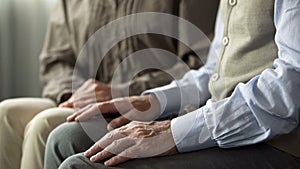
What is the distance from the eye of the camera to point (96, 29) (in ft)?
5.25

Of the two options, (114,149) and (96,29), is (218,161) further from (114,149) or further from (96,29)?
(96,29)

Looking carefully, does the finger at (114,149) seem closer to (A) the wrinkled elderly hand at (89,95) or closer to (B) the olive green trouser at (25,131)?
(B) the olive green trouser at (25,131)

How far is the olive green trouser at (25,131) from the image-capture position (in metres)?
1.31

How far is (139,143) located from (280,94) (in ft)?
0.86

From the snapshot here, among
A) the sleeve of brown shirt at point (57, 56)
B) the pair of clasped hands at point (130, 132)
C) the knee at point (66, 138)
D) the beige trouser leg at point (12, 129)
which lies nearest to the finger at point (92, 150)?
the pair of clasped hands at point (130, 132)

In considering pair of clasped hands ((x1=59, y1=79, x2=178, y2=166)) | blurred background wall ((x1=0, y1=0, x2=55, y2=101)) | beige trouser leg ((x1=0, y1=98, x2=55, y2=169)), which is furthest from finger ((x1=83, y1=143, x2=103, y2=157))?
blurred background wall ((x1=0, y1=0, x2=55, y2=101))

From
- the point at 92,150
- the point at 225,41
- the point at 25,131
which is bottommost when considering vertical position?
the point at 25,131

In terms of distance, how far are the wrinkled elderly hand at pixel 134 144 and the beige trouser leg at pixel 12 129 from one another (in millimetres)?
351

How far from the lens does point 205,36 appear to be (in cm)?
154

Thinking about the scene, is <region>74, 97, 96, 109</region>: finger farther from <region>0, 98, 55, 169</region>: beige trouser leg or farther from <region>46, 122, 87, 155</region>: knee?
<region>46, 122, 87, 155</region>: knee

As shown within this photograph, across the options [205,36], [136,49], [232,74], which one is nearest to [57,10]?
[136,49]

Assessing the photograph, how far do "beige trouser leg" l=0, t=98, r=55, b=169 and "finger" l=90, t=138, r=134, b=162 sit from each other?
1.25ft

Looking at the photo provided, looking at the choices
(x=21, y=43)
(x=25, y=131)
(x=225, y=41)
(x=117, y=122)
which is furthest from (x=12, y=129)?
Result: (x=21, y=43)

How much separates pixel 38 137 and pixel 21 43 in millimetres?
863
